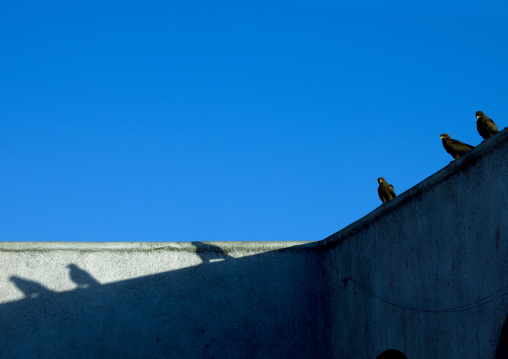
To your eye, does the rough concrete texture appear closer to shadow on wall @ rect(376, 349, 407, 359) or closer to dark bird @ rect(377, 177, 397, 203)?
shadow on wall @ rect(376, 349, 407, 359)

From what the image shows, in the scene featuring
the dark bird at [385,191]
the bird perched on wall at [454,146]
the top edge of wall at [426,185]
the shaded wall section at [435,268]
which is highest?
the dark bird at [385,191]

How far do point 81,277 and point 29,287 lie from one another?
641 mm

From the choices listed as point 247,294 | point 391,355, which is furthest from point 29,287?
point 391,355

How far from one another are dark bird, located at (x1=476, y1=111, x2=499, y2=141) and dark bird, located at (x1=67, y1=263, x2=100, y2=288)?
5061mm

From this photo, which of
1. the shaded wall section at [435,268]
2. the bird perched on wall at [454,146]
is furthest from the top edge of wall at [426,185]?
the bird perched on wall at [454,146]

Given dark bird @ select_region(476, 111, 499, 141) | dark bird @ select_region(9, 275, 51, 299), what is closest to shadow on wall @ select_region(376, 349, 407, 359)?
dark bird @ select_region(476, 111, 499, 141)

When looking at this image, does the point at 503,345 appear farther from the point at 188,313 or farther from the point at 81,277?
the point at 81,277

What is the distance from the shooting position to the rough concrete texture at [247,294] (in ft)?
23.3

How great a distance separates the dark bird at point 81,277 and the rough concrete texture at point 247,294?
0.01 metres

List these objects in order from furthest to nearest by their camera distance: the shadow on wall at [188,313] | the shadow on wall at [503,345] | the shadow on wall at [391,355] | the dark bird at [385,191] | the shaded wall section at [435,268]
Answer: the dark bird at [385,191]
the shadow on wall at [188,313]
the shadow on wall at [391,355]
the shaded wall section at [435,268]
the shadow on wall at [503,345]

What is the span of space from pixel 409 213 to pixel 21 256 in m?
4.86

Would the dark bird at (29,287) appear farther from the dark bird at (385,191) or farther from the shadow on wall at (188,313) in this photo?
the dark bird at (385,191)

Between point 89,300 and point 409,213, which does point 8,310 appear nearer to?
point 89,300

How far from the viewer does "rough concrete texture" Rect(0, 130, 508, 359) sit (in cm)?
711
